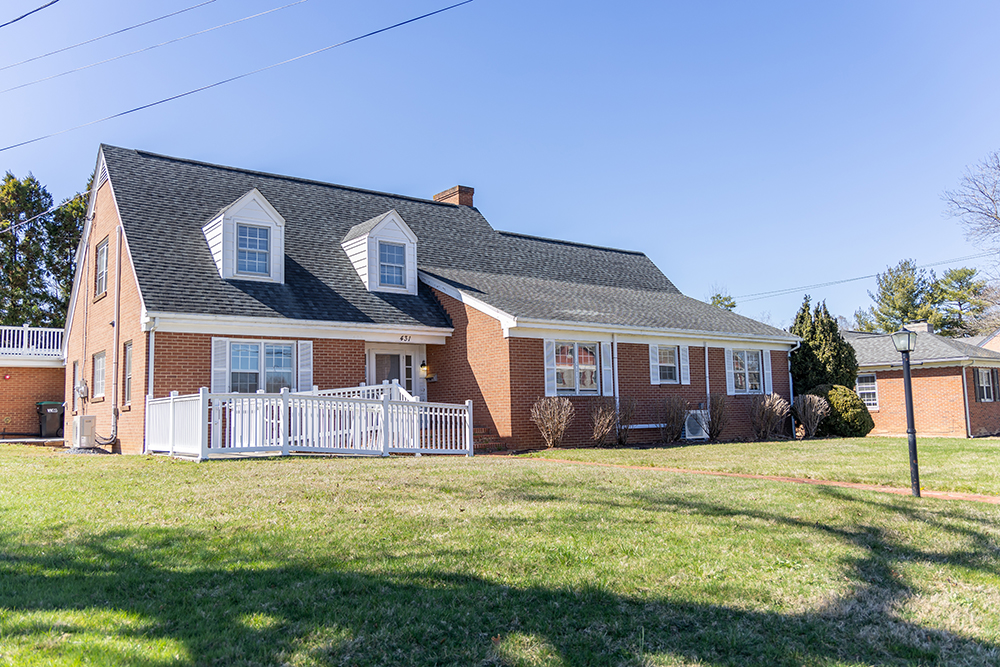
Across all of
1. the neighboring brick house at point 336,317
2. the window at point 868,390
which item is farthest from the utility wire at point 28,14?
the window at point 868,390

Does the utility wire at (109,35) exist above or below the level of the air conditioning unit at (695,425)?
above

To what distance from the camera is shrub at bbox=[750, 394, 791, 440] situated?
2153 cm

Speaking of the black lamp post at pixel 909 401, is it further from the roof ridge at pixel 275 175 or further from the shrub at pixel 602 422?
the roof ridge at pixel 275 175

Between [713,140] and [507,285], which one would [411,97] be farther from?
[713,140]

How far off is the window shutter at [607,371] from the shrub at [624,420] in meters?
0.42

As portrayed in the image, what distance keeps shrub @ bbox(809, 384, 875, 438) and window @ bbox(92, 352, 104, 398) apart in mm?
20635

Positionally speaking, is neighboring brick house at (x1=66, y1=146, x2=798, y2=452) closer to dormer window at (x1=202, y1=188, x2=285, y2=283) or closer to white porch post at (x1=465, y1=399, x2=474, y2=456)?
dormer window at (x1=202, y1=188, x2=285, y2=283)

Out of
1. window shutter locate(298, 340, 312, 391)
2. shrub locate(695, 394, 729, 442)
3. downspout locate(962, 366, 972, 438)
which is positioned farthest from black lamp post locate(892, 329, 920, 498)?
downspout locate(962, 366, 972, 438)

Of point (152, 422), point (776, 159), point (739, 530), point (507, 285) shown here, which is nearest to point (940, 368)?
point (776, 159)

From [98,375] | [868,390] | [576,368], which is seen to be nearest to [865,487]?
[576,368]

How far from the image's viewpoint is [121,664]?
3.65 m

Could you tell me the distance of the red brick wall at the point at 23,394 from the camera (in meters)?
24.1

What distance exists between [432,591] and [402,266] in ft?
50.5

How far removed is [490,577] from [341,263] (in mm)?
15182
